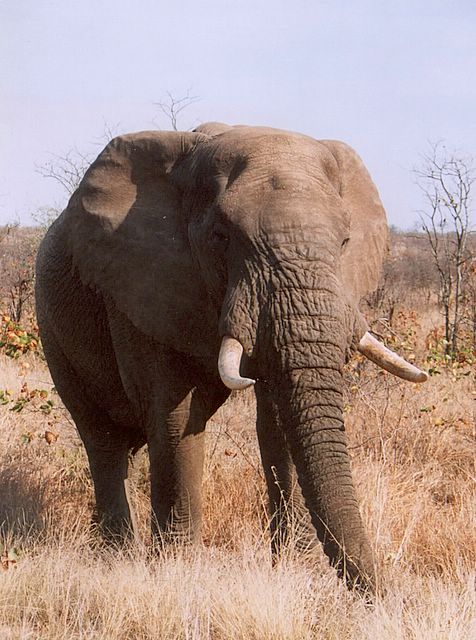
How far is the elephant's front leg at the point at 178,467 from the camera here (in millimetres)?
5410

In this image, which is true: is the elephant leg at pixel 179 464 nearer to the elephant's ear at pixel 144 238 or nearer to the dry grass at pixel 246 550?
the dry grass at pixel 246 550

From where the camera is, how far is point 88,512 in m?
6.93

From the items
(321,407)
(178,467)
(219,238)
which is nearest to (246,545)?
(178,467)

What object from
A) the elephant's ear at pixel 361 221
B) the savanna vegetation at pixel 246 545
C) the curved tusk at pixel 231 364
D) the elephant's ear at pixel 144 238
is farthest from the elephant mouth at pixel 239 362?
the savanna vegetation at pixel 246 545

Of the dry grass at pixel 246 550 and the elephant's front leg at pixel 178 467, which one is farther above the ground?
the elephant's front leg at pixel 178 467

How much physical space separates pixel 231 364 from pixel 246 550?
1.12 m

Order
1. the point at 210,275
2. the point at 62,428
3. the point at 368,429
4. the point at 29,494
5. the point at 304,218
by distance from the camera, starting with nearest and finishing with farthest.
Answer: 1. the point at 304,218
2. the point at 210,275
3. the point at 29,494
4. the point at 368,429
5. the point at 62,428

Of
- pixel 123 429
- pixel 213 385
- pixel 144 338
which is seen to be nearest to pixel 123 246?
pixel 144 338

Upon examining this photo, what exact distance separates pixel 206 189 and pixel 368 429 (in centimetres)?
334

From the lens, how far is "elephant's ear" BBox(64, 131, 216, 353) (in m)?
5.21

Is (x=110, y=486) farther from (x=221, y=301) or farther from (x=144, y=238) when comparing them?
(x=221, y=301)

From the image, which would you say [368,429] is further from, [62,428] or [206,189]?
[206,189]

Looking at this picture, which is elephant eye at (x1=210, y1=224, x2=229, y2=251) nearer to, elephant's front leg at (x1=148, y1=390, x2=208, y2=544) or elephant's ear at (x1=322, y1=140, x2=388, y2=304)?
elephant's ear at (x1=322, y1=140, x2=388, y2=304)

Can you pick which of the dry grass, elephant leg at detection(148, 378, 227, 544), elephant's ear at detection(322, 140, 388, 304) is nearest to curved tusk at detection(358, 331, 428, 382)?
elephant's ear at detection(322, 140, 388, 304)
